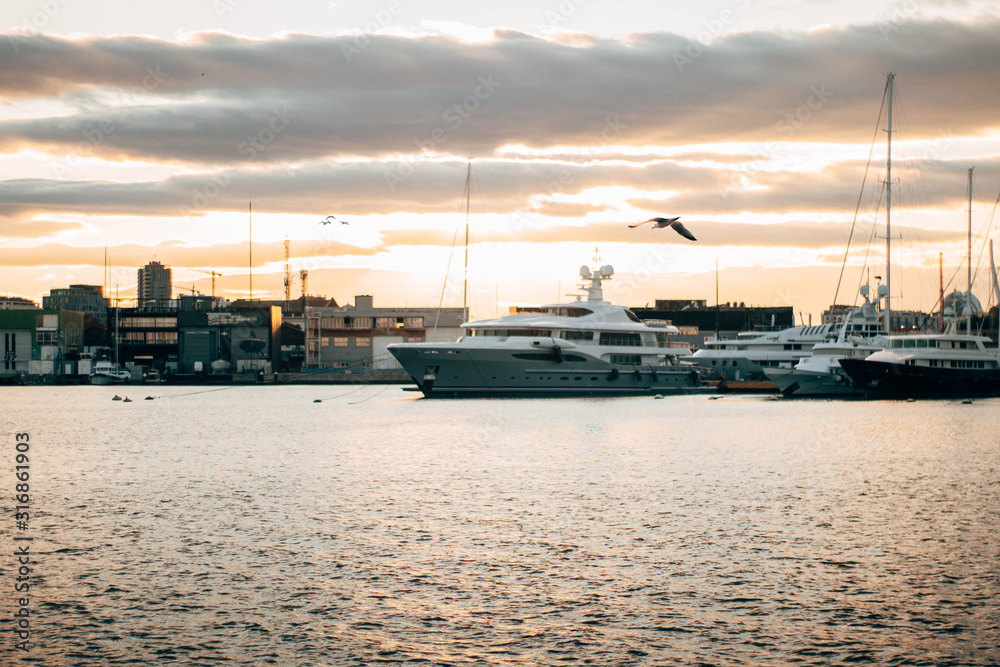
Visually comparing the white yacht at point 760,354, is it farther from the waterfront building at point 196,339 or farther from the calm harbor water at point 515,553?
the waterfront building at point 196,339

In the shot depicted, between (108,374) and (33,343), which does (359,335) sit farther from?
(33,343)

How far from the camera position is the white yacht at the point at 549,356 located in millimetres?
79188

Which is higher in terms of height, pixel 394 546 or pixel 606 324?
pixel 606 324

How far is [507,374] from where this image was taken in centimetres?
7962

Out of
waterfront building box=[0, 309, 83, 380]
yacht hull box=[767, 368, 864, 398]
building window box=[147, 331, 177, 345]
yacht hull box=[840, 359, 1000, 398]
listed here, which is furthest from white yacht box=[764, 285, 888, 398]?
waterfront building box=[0, 309, 83, 380]

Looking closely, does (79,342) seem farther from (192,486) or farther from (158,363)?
(192,486)

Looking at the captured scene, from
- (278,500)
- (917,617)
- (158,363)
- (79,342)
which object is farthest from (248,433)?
(79,342)

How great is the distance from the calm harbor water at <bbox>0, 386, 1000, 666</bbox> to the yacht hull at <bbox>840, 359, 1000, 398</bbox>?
33684 mm

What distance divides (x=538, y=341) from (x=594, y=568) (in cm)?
5905

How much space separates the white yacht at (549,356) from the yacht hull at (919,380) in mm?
17056

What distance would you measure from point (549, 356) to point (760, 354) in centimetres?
4106

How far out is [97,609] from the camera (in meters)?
16.8

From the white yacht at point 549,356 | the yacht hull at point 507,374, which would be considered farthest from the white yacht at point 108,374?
the yacht hull at point 507,374

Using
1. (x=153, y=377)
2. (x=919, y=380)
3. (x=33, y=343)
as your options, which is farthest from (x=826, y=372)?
(x=33, y=343)
